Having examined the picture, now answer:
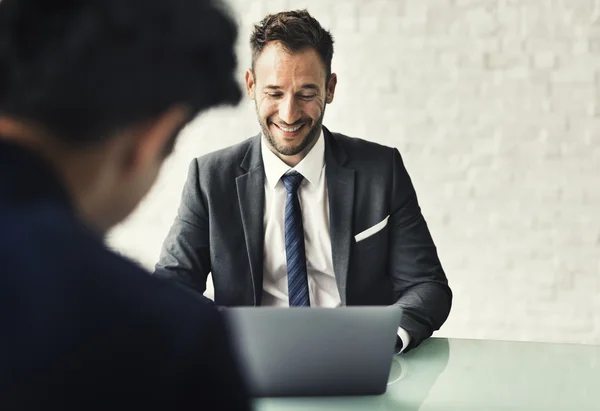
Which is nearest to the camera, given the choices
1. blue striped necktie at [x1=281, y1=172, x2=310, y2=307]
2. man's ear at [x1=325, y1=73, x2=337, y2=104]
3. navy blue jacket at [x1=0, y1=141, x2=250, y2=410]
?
navy blue jacket at [x1=0, y1=141, x2=250, y2=410]

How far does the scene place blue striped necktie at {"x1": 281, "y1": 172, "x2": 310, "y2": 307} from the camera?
2.46m

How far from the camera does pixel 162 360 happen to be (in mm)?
532

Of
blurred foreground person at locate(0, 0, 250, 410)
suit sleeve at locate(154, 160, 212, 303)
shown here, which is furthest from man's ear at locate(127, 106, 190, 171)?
suit sleeve at locate(154, 160, 212, 303)

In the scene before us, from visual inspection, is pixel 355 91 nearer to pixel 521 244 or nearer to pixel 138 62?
pixel 521 244

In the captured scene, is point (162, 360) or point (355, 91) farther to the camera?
point (355, 91)

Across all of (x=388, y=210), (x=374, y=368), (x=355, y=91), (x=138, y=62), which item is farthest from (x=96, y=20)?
(x=355, y=91)

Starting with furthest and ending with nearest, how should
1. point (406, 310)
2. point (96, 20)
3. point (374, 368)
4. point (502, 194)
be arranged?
point (502, 194) → point (406, 310) → point (374, 368) → point (96, 20)

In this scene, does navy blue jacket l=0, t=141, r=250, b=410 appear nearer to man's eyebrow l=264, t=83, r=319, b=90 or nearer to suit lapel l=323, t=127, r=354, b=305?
suit lapel l=323, t=127, r=354, b=305

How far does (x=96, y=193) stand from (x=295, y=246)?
1895mm

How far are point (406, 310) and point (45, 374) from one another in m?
1.69

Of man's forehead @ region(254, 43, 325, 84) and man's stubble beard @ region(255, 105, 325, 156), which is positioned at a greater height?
man's forehead @ region(254, 43, 325, 84)

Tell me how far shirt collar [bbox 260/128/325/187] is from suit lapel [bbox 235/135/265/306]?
0.08 feet

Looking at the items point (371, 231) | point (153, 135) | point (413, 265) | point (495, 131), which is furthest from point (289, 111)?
point (153, 135)

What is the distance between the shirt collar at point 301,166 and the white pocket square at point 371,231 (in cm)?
22
